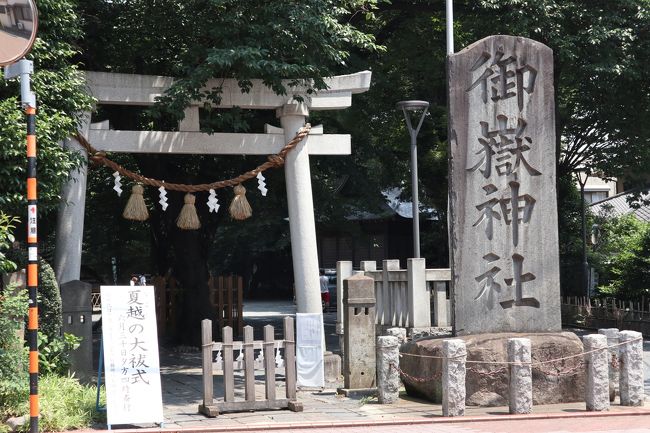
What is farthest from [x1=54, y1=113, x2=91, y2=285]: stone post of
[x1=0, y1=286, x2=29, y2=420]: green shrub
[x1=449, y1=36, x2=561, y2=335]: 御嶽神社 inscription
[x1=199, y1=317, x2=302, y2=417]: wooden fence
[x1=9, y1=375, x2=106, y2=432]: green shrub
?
[x1=449, y1=36, x2=561, y2=335]: 御嶽神社 inscription

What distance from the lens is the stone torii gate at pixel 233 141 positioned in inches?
600

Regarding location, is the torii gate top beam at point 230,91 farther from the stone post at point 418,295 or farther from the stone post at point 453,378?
the stone post at point 453,378

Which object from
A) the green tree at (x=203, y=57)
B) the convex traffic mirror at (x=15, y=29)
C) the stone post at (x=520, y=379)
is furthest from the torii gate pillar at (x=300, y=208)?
the convex traffic mirror at (x=15, y=29)

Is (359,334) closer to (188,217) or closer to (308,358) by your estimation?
(308,358)

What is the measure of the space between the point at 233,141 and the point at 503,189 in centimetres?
526

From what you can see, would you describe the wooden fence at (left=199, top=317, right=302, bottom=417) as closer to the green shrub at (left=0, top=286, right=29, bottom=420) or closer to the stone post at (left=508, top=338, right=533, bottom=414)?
the green shrub at (left=0, top=286, right=29, bottom=420)

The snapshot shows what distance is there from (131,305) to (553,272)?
651 cm

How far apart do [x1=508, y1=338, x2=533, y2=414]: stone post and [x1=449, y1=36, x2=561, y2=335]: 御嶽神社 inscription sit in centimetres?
138

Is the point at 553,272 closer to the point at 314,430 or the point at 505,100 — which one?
the point at 505,100

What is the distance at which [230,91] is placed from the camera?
1623 cm

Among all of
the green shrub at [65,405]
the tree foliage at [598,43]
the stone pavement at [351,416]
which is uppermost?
the tree foliage at [598,43]

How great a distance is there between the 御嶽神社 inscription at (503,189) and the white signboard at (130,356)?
4650 mm

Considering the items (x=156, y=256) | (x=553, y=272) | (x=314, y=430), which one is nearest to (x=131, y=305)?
(x=314, y=430)

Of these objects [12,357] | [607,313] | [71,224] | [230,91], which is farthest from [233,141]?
[607,313]
